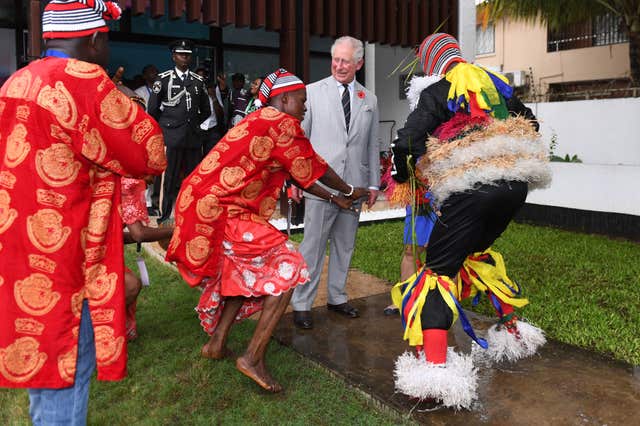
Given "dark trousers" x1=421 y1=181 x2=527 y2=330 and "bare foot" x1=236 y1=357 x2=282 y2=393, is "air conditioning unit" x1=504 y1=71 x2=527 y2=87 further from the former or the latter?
"bare foot" x1=236 y1=357 x2=282 y2=393

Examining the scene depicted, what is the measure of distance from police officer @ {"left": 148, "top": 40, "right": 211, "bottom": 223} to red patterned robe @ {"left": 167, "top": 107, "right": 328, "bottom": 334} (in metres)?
4.16

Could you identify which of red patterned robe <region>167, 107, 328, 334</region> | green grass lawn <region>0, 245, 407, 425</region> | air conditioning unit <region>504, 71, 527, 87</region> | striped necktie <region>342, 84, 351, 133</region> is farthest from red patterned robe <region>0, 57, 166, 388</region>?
air conditioning unit <region>504, 71, 527, 87</region>

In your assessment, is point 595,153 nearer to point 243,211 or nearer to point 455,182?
point 455,182

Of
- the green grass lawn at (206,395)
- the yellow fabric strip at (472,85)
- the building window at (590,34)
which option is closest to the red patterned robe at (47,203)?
the green grass lawn at (206,395)

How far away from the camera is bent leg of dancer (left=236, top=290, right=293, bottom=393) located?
3205 mm

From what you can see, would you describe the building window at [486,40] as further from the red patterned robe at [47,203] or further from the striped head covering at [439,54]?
the red patterned robe at [47,203]

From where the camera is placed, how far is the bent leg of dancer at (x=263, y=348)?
10.5ft

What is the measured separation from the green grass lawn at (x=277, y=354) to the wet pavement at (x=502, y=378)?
12cm

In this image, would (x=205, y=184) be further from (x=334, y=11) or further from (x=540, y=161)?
(x=334, y=11)

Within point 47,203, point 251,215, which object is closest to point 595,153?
point 251,215

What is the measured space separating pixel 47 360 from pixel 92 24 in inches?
45.5

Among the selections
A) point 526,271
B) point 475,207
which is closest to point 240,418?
point 475,207

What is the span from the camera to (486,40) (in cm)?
2223

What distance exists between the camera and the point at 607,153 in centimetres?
874
